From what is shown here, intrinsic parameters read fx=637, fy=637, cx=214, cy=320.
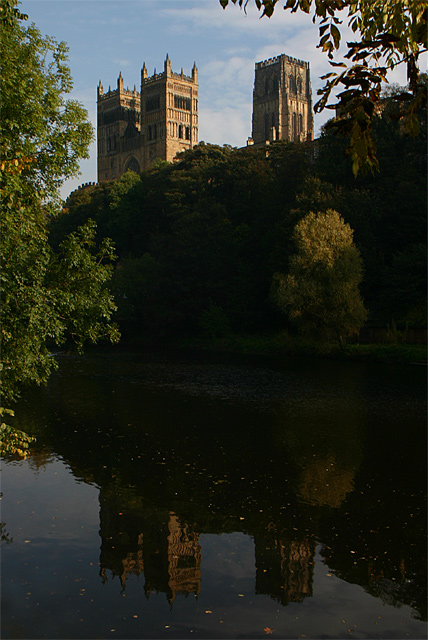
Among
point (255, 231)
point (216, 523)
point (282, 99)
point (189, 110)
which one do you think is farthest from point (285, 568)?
point (189, 110)

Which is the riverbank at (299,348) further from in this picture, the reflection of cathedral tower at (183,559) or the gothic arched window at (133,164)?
the gothic arched window at (133,164)

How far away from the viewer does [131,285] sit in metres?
65.2

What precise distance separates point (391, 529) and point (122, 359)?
121 feet

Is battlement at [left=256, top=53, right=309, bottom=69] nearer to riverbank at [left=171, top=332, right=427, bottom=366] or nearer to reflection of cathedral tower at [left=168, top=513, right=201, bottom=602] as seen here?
riverbank at [left=171, top=332, right=427, bottom=366]

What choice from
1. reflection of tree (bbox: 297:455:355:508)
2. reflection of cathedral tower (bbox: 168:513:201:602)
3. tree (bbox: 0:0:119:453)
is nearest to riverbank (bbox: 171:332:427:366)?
reflection of tree (bbox: 297:455:355:508)

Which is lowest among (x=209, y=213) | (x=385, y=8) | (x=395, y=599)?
(x=395, y=599)

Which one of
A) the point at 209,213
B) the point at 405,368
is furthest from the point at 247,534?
the point at 209,213

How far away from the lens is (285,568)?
10633mm

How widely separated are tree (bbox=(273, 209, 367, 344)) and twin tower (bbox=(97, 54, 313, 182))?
10151 centimetres

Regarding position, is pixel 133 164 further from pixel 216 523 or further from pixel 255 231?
pixel 216 523

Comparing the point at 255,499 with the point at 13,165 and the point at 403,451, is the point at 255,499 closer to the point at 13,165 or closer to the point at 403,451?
the point at 403,451

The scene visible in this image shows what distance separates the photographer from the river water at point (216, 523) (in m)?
9.16

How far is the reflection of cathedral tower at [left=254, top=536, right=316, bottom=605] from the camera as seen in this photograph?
990cm

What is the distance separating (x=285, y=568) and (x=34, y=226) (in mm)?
8696
